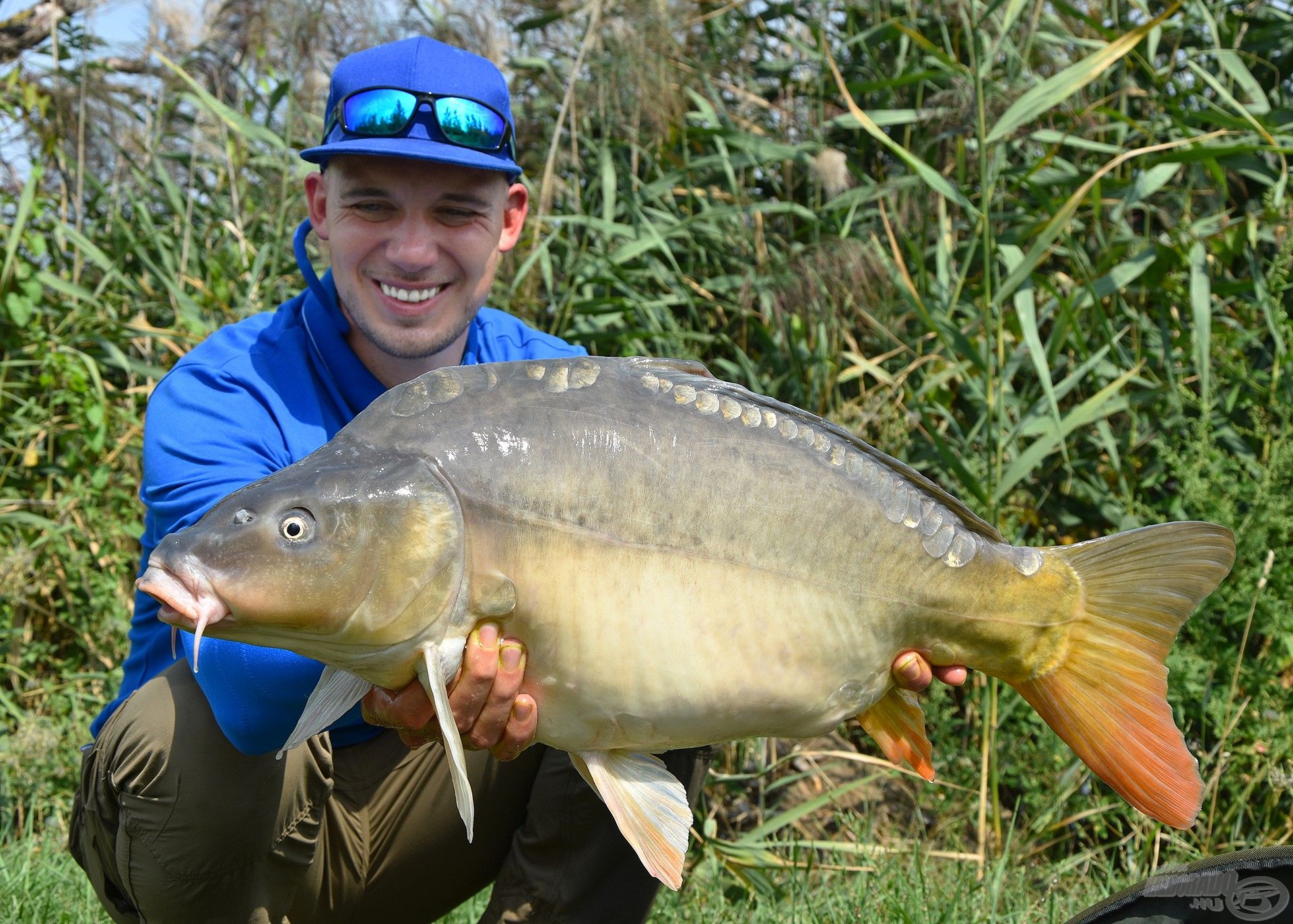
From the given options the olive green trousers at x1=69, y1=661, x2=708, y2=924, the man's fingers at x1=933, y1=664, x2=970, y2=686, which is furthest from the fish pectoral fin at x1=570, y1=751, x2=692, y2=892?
the olive green trousers at x1=69, y1=661, x2=708, y2=924

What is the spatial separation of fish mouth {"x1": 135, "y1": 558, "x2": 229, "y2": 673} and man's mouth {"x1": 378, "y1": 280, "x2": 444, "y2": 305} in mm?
913

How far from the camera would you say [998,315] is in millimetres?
2645

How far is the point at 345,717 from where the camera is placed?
1997 mm

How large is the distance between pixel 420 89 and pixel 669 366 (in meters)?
0.80

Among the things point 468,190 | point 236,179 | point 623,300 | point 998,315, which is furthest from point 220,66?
point 998,315

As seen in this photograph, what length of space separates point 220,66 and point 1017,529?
254cm

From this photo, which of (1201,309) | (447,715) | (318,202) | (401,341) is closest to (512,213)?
(318,202)

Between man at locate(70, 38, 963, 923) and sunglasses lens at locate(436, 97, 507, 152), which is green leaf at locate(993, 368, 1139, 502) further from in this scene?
sunglasses lens at locate(436, 97, 507, 152)

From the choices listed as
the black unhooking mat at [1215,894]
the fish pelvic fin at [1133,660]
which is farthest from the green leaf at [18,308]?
the black unhooking mat at [1215,894]

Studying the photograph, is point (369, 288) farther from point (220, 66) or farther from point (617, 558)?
point (220, 66)

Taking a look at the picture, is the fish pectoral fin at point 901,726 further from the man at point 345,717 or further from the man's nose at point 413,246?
the man's nose at point 413,246

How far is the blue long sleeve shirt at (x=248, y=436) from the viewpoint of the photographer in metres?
1.61

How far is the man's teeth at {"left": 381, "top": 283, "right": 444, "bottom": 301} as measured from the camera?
208 cm

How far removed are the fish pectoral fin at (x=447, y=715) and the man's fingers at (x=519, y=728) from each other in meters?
0.09
